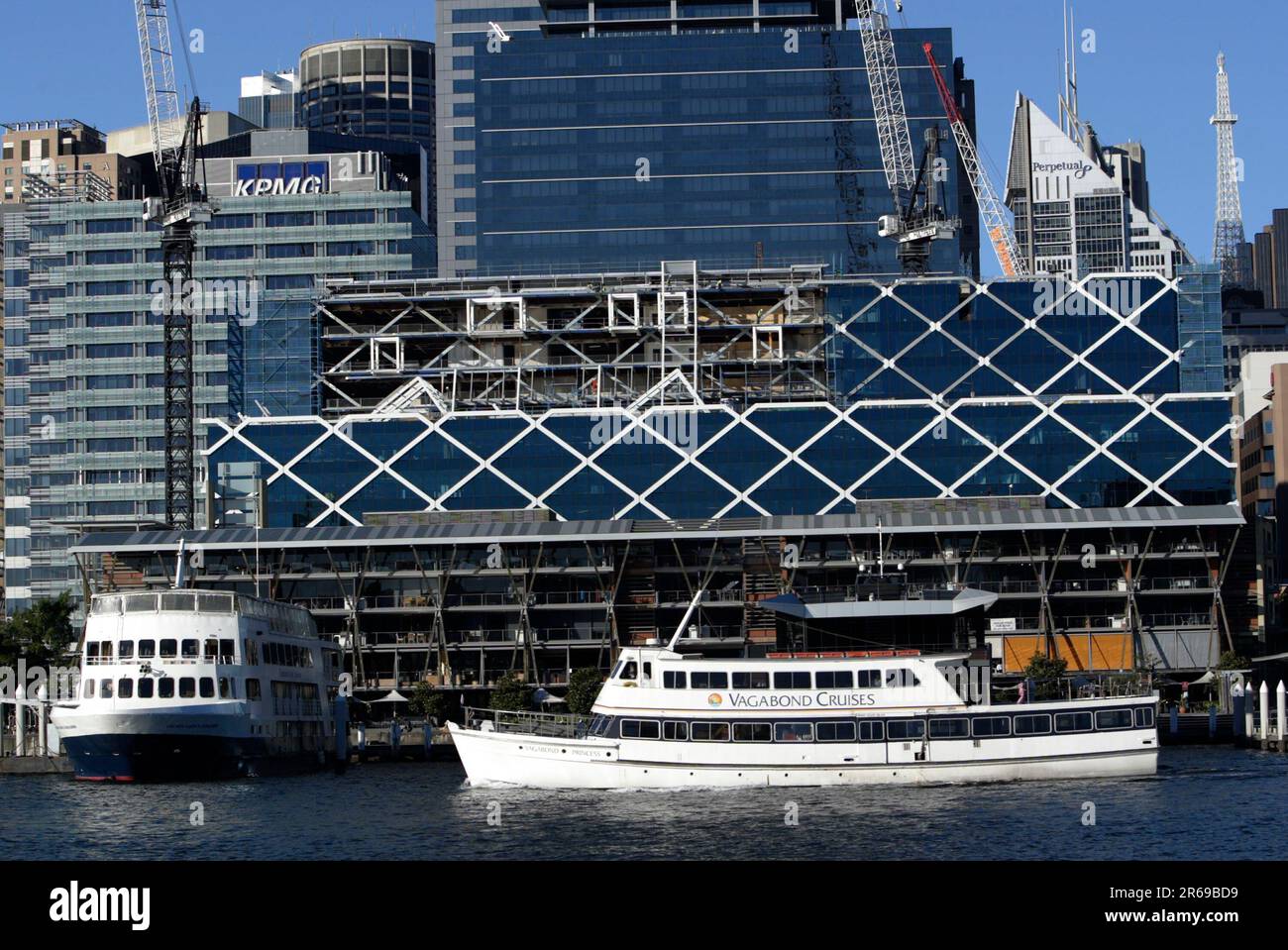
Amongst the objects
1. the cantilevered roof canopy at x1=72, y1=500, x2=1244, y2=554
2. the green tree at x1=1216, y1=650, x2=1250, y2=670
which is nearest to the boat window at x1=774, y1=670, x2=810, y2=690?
the cantilevered roof canopy at x1=72, y1=500, x2=1244, y2=554

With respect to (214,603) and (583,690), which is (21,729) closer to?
(214,603)

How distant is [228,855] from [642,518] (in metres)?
109

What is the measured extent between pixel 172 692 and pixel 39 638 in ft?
170

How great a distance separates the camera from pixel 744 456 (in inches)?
6545

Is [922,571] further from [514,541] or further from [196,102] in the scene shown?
[196,102]

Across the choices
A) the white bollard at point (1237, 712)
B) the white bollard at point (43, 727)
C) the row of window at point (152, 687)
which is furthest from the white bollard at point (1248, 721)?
the white bollard at point (43, 727)

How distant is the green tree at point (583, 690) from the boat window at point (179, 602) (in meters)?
41.9

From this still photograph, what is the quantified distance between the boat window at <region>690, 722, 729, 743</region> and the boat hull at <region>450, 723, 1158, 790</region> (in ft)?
3.56

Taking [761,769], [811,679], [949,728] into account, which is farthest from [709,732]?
[949,728]

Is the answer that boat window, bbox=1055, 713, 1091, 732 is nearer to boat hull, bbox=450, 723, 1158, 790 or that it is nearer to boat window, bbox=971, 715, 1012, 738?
boat hull, bbox=450, 723, 1158, 790

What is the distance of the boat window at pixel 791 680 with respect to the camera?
3177 inches

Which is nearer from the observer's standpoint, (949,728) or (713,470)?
(949,728)
